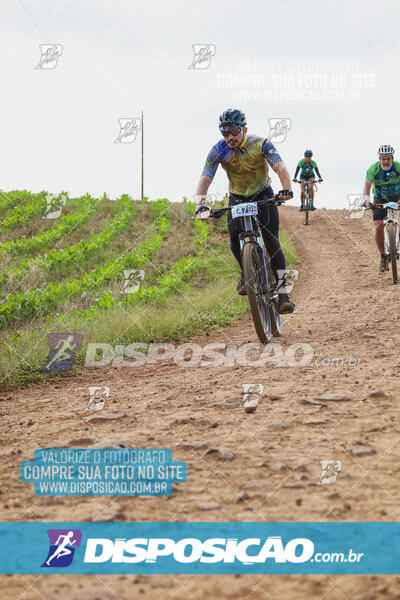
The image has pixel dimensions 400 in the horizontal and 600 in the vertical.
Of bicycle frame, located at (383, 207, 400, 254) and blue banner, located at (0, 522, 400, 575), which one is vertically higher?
bicycle frame, located at (383, 207, 400, 254)

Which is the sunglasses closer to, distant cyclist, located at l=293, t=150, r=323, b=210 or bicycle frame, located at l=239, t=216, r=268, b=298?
bicycle frame, located at l=239, t=216, r=268, b=298

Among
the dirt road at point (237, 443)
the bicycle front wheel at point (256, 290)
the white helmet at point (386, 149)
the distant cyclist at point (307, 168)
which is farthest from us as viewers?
the distant cyclist at point (307, 168)

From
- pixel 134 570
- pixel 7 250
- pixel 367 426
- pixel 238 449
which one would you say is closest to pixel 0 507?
pixel 134 570

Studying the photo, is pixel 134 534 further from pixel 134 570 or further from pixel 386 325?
pixel 386 325

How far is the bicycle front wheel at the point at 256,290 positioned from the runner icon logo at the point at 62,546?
167 inches

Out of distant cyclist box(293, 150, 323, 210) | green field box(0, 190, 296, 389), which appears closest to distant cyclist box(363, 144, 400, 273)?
green field box(0, 190, 296, 389)

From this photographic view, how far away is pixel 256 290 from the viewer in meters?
6.70

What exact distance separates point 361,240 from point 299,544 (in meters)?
16.4

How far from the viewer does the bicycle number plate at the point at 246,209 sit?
22.1 feet

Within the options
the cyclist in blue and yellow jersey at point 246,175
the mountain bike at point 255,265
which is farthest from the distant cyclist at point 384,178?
the mountain bike at point 255,265

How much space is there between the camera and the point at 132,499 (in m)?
2.87

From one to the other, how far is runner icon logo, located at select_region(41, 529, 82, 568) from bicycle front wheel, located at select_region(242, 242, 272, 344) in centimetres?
424

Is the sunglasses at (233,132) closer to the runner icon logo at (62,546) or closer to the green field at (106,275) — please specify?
the green field at (106,275)

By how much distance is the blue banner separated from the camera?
7.62 ft
